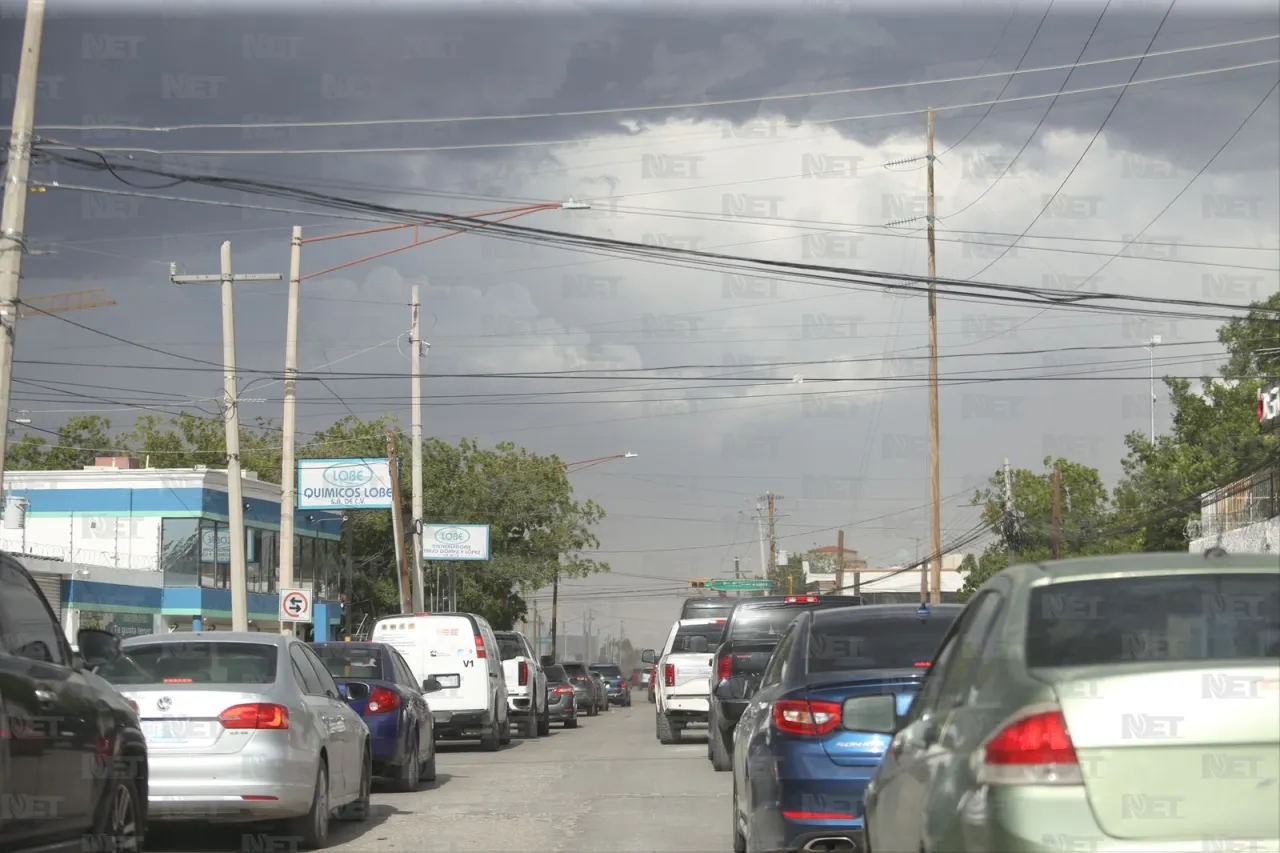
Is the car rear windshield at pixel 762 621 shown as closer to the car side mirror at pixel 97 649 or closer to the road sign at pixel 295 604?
the car side mirror at pixel 97 649

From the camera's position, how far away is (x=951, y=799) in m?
5.11

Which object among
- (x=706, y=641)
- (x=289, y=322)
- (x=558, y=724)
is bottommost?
(x=558, y=724)

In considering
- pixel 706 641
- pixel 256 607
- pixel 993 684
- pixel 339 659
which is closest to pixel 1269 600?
pixel 993 684

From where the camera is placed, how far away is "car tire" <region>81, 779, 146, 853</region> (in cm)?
900

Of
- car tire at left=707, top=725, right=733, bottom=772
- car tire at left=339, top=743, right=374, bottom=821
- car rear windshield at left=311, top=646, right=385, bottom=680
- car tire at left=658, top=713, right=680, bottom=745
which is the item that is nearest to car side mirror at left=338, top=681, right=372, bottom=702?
car tire at left=339, top=743, right=374, bottom=821

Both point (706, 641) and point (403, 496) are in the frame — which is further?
point (403, 496)

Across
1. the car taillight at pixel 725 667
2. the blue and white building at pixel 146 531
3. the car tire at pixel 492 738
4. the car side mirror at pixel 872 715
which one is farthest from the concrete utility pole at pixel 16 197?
the blue and white building at pixel 146 531

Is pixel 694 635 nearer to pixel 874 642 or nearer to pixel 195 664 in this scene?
pixel 195 664

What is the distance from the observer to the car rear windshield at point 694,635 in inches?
1043

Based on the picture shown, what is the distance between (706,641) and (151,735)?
15.2m

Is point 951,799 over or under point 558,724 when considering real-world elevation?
over

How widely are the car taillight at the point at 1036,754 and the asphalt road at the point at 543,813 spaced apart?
7.49m

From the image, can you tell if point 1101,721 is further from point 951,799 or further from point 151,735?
point 151,735

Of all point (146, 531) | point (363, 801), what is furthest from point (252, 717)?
point (146, 531)
